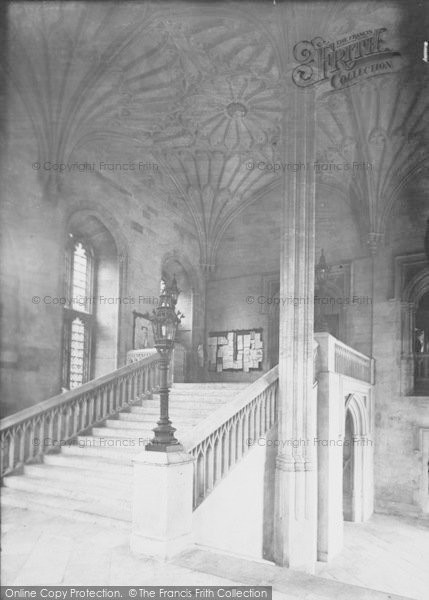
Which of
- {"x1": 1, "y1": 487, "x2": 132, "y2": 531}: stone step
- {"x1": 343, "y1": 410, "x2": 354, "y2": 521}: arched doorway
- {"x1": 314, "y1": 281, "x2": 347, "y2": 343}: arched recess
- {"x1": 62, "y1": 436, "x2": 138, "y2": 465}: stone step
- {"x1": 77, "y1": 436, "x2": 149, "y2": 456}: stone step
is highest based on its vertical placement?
{"x1": 314, "y1": 281, "x2": 347, "y2": 343}: arched recess

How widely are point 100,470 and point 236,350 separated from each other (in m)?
9.70

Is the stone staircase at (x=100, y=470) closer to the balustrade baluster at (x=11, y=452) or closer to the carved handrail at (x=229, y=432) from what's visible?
the balustrade baluster at (x=11, y=452)

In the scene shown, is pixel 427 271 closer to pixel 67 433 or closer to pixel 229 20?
pixel 229 20

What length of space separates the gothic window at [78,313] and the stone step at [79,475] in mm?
4397

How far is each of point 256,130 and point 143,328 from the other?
20.9 ft

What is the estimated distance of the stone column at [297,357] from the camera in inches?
355

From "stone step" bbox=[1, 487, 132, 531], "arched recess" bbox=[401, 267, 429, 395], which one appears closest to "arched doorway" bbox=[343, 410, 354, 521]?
"arched recess" bbox=[401, 267, 429, 395]

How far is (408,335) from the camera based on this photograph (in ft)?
48.5

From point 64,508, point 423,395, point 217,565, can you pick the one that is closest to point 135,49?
point 64,508

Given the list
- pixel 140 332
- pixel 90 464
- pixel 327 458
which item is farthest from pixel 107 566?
pixel 140 332

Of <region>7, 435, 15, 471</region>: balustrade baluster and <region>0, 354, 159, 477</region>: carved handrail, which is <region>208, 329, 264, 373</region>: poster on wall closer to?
<region>0, 354, 159, 477</region>: carved handrail

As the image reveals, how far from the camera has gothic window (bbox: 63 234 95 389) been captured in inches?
506

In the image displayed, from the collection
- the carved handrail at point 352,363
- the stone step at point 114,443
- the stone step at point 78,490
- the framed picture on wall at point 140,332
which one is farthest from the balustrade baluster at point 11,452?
the carved handrail at point 352,363

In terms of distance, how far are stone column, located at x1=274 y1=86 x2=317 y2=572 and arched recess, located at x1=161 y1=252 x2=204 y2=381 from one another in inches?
294
